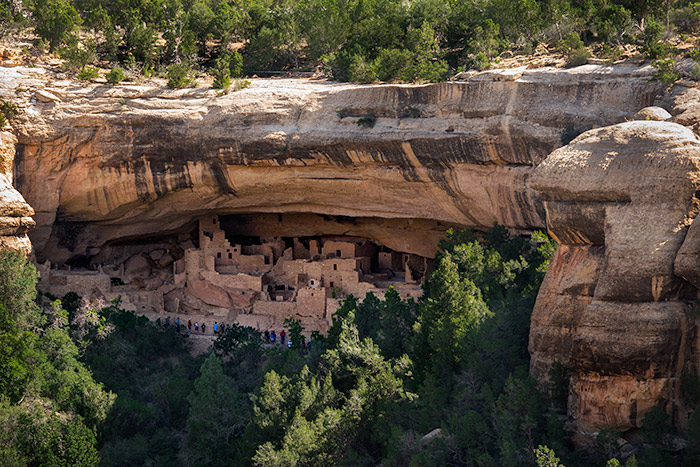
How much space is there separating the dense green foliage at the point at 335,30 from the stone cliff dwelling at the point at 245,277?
5334 mm

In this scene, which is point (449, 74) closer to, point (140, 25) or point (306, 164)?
point (306, 164)

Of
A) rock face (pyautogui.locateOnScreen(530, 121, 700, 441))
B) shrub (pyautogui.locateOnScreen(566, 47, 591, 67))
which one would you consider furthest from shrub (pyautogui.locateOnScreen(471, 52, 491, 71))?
rock face (pyautogui.locateOnScreen(530, 121, 700, 441))

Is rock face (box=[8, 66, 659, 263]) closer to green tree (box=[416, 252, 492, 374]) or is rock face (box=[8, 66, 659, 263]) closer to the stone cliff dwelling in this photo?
the stone cliff dwelling

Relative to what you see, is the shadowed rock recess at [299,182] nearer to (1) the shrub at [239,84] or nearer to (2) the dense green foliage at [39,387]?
(1) the shrub at [239,84]

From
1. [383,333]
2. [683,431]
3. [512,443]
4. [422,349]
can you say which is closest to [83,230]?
[383,333]

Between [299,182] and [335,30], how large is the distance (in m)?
6.42

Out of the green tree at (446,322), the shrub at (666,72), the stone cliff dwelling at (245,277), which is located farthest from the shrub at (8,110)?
the shrub at (666,72)

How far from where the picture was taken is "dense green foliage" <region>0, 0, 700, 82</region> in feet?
89.8

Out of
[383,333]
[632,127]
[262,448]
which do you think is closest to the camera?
[632,127]

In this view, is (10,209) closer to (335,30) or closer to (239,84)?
(239,84)

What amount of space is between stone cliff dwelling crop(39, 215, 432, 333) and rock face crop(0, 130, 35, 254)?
6.69 feet

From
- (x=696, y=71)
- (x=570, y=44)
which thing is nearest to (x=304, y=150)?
(x=570, y=44)

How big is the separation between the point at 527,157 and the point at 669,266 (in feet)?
31.5

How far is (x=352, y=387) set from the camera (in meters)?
21.4
